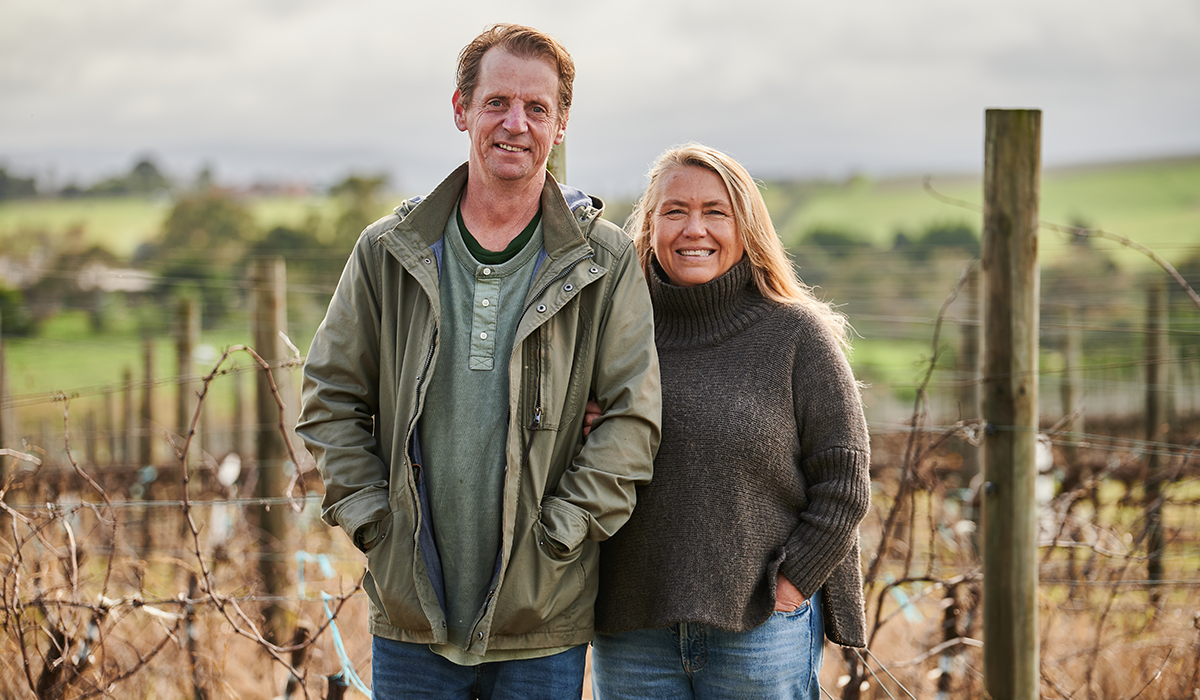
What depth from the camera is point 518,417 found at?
2.13 meters

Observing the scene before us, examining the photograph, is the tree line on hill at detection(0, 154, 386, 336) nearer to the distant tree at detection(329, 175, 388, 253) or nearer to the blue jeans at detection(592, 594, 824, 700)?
the distant tree at detection(329, 175, 388, 253)

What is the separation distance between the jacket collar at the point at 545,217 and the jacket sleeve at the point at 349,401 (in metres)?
0.14

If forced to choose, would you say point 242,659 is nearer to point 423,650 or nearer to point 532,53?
point 423,650

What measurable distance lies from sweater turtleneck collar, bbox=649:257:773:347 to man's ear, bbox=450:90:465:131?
24.3 inches

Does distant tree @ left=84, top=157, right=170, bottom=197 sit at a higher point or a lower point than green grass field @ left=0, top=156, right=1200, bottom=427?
higher

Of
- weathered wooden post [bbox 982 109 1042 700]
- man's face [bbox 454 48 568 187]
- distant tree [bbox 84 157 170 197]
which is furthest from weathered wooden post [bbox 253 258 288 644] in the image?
distant tree [bbox 84 157 170 197]

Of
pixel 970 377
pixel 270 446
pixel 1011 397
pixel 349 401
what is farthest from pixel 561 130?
pixel 970 377

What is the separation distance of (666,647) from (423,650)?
22.4 inches

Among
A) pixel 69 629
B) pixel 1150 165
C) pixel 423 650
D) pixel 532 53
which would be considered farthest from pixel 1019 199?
pixel 1150 165

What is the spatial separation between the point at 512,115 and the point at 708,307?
682mm

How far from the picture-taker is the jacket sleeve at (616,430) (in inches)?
83.3

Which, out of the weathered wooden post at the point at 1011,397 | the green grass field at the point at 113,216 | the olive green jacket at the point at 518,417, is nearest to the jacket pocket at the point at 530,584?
the olive green jacket at the point at 518,417

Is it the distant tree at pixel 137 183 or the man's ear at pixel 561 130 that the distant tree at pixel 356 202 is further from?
the man's ear at pixel 561 130

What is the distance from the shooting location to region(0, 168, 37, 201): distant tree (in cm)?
5078
